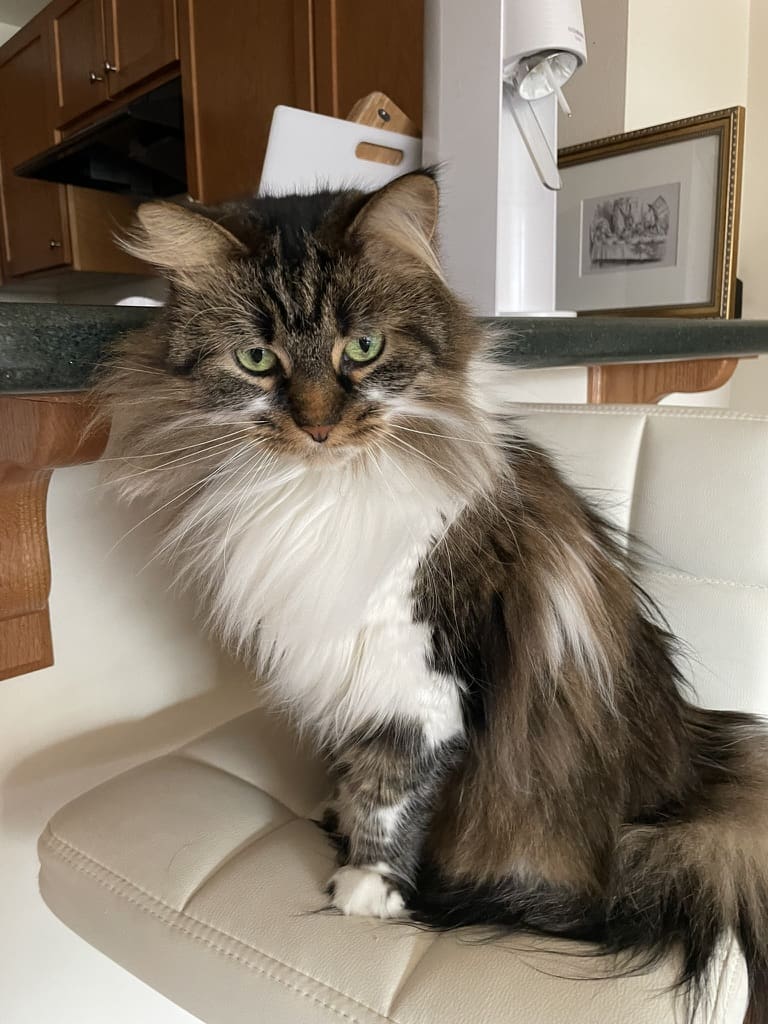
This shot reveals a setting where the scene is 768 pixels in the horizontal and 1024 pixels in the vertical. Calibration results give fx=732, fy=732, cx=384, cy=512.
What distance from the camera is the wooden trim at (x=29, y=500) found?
2.37 ft

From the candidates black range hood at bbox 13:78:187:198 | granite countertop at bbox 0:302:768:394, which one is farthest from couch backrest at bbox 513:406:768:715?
black range hood at bbox 13:78:187:198

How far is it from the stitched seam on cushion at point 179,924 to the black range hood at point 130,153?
253cm

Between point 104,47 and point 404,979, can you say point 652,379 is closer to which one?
point 404,979

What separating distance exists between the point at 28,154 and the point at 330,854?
3.69m

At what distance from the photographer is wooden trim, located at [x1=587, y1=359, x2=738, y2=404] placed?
161 centimetres

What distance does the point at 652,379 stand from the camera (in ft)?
5.41

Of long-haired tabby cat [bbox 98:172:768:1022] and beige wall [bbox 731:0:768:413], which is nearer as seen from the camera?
long-haired tabby cat [bbox 98:172:768:1022]

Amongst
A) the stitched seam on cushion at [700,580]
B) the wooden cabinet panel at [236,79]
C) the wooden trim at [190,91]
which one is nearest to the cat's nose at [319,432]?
the stitched seam on cushion at [700,580]

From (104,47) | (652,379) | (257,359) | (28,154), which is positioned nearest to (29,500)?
(257,359)

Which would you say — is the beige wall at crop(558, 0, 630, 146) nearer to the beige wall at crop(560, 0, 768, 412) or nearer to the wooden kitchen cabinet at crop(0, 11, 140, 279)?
the beige wall at crop(560, 0, 768, 412)

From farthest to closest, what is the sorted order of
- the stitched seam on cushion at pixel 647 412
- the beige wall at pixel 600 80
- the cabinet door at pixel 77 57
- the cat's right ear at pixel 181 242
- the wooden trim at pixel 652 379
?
the cabinet door at pixel 77 57
the beige wall at pixel 600 80
the wooden trim at pixel 652 379
the stitched seam on cushion at pixel 647 412
the cat's right ear at pixel 181 242

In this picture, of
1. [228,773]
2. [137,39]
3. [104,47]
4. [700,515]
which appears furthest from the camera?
[104,47]

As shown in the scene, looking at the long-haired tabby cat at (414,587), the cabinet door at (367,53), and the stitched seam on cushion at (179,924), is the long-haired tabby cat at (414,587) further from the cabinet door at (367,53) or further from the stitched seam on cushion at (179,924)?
the cabinet door at (367,53)

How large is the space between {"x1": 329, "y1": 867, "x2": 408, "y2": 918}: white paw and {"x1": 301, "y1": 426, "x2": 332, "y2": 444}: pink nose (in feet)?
1.51
